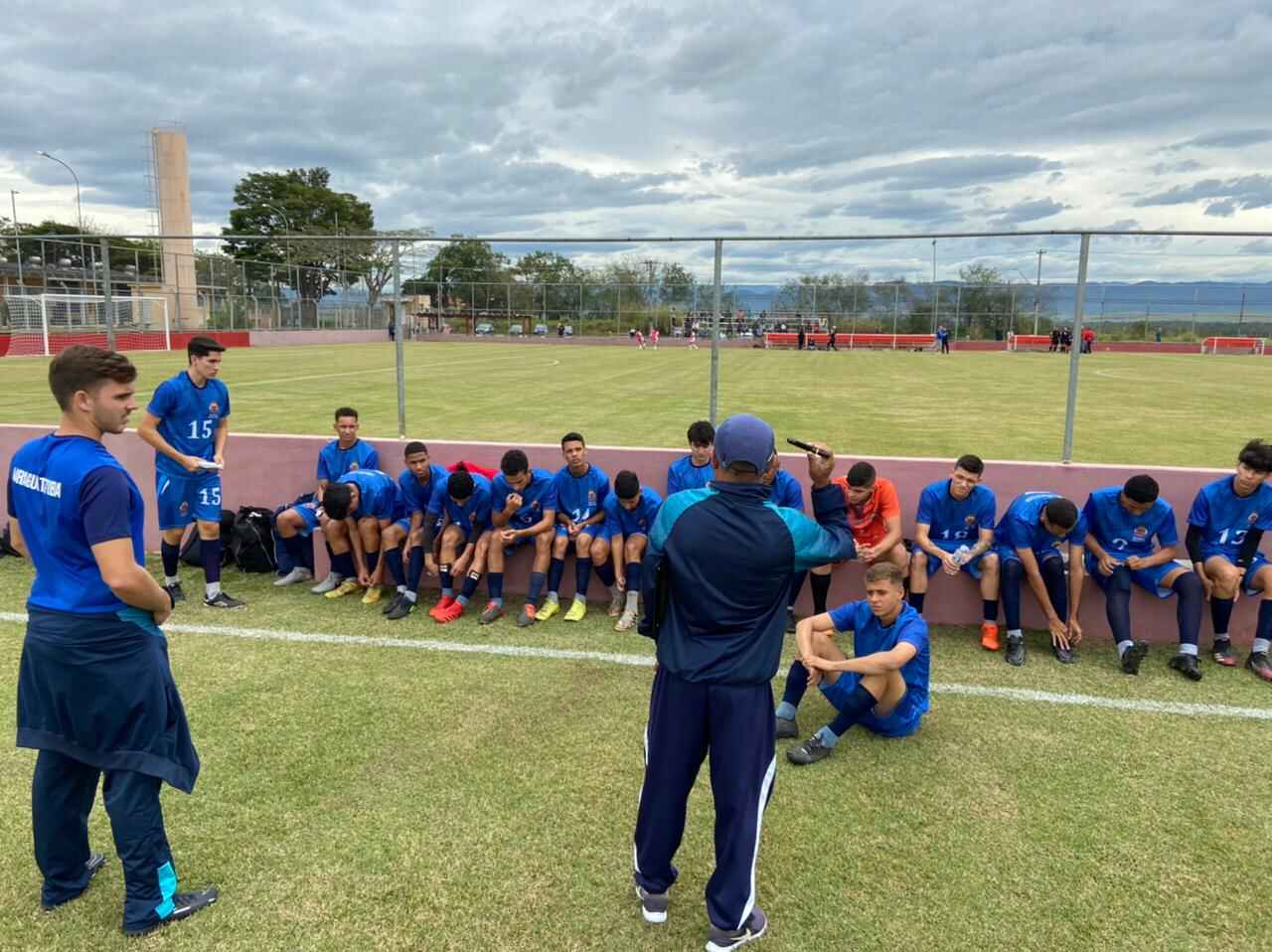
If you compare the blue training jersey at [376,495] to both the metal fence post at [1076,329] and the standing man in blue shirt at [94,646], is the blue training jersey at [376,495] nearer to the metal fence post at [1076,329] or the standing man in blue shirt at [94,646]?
the standing man in blue shirt at [94,646]

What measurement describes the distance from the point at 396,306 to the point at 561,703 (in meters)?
4.25

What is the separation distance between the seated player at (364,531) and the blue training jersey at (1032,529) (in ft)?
15.0

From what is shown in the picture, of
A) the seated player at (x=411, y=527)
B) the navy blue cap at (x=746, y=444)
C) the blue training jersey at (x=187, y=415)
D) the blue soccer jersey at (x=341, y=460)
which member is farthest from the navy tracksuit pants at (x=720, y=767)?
the blue training jersey at (x=187, y=415)

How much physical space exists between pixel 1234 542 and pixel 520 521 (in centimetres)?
490

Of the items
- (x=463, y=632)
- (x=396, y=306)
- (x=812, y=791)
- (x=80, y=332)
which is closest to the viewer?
(x=812, y=791)

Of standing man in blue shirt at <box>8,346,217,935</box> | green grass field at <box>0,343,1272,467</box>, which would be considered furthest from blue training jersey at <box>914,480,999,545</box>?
green grass field at <box>0,343,1272,467</box>

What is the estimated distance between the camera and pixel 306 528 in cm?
660

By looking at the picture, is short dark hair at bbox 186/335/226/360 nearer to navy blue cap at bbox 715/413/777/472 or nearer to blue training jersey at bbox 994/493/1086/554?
navy blue cap at bbox 715/413/777/472

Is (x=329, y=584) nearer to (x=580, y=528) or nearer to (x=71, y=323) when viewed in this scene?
(x=580, y=528)

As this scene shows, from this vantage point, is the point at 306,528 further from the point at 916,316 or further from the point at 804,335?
the point at 916,316

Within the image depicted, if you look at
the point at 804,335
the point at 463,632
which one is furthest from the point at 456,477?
the point at 804,335

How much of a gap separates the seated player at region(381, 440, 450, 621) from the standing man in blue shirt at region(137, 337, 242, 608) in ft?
3.84

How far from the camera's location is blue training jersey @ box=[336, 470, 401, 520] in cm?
633

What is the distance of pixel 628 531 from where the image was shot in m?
6.11
